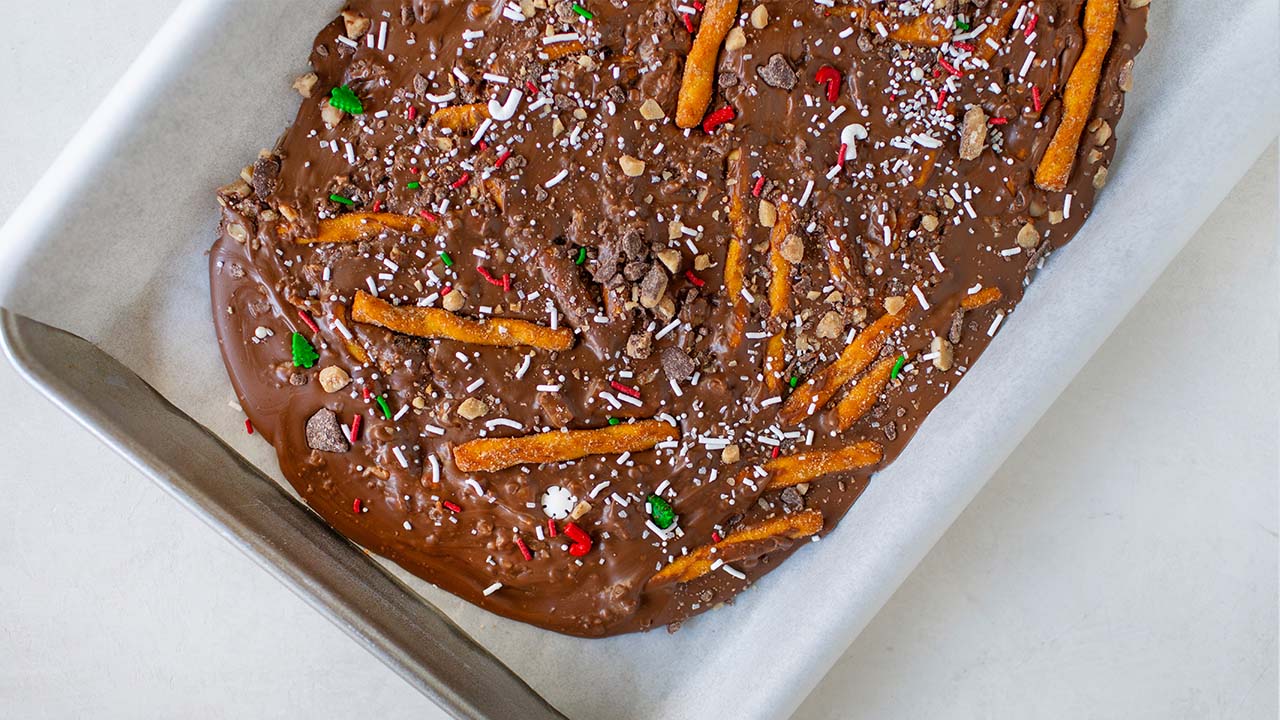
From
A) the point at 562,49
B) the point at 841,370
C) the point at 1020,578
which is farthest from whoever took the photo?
the point at 1020,578

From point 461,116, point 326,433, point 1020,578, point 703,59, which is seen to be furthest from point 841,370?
point 326,433

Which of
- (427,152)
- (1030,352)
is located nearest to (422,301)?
(427,152)

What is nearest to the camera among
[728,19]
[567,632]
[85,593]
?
[728,19]

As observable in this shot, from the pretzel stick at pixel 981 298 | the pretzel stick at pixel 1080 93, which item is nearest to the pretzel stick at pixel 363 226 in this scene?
the pretzel stick at pixel 981 298

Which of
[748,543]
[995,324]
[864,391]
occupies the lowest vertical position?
[748,543]

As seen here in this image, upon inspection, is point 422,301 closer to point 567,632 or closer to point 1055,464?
point 567,632

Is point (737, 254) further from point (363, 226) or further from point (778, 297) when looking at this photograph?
point (363, 226)
